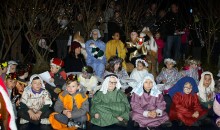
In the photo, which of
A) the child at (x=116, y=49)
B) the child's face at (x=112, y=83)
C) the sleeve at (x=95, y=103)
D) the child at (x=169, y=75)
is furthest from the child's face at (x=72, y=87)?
the child at (x=116, y=49)

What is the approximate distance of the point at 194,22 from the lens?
12.4 meters

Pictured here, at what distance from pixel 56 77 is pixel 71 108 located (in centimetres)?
158

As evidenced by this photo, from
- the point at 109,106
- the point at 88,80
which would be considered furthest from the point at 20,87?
the point at 109,106

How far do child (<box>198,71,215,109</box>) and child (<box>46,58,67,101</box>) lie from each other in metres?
2.71

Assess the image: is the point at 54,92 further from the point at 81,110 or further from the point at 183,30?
the point at 183,30

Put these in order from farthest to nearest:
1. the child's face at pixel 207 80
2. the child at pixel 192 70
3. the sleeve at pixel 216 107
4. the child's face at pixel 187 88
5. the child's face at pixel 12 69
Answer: the child at pixel 192 70, the child's face at pixel 12 69, the child's face at pixel 207 80, the sleeve at pixel 216 107, the child's face at pixel 187 88

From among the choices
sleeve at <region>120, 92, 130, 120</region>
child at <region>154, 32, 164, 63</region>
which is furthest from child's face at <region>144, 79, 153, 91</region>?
child at <region>154, 32, 164, 63</region>

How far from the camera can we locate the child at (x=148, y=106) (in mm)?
7059

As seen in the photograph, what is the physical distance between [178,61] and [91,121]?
540 centimetres

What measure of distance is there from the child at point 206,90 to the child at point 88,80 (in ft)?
6.97

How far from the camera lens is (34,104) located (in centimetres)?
714

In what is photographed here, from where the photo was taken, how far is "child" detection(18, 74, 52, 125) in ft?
23.2

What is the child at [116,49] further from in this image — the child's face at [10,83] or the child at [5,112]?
the child at [5,112]

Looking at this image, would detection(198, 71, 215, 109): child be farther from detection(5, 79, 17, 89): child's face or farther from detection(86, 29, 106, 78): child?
detection(5, 79, 17, 89): child's face
